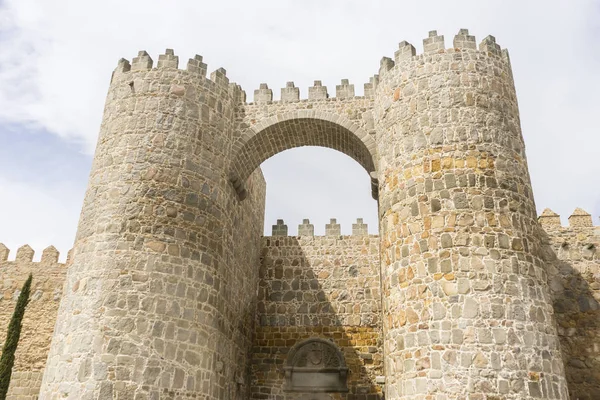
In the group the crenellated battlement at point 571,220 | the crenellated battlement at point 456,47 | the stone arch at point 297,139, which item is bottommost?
the crenellated battlement at point 571,220

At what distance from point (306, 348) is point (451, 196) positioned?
22.9 ft

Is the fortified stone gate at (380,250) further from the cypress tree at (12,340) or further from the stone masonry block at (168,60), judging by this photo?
the cypress tree at (12,340)

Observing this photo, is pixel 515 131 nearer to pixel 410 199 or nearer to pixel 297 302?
pixel 410 199

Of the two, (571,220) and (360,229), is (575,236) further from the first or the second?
(360,229)

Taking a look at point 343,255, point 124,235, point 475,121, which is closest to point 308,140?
point 343,255

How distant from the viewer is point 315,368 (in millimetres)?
14016

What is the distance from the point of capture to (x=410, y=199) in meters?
9.86

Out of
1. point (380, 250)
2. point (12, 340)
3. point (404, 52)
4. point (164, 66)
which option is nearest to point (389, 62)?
point (404, 52)

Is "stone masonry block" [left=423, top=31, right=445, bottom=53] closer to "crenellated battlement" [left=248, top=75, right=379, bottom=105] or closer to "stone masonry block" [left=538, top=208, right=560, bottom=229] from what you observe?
"crenellated battlement" [left=248, top=75, right=379, bottom=105]

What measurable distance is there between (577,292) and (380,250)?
567 centimetres

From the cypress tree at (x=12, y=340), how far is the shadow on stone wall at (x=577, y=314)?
15732 millimetres

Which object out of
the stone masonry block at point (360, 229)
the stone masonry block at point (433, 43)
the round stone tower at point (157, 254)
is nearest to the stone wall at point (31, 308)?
the round stone tower at point (157, 254)

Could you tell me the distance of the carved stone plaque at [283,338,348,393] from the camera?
13797 millimetres

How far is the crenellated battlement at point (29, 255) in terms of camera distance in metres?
18.2
